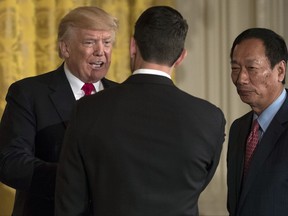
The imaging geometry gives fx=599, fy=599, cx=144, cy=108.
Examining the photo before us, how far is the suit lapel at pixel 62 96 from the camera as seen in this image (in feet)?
7.23

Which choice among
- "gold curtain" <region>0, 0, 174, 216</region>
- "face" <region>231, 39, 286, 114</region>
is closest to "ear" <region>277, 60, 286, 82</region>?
"face" <region>231, 39, 286, 114</region>

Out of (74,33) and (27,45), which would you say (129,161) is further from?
(27,45)

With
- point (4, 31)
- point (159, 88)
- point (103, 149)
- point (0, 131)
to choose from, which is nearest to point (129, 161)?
point (103, 149)

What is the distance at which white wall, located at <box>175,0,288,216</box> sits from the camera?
4234mm

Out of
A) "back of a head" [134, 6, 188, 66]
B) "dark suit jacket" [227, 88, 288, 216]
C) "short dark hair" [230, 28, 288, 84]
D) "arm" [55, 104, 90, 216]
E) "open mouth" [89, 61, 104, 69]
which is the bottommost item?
"dark suit jacket" [227, 88, 288, 216]

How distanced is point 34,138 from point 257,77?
2.79 feet

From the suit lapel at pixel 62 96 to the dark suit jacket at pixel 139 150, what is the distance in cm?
56

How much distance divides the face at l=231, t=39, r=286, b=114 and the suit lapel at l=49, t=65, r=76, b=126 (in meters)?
0.63

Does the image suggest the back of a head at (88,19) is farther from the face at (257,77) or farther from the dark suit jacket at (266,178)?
the dark suit jacket at (266,178)

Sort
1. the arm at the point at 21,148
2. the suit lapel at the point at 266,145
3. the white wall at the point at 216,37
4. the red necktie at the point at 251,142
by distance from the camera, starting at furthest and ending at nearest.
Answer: the white wall at the point at 216,37 → the red necktie at the point at 251,142 → the suit lapel at the point at 266,145 → the arm at the point at 21,148

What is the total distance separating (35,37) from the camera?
3.62m

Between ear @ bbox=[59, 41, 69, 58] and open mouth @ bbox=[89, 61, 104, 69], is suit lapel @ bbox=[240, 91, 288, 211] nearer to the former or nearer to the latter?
open mouth @ bbox=[89, 61, 104, 69]

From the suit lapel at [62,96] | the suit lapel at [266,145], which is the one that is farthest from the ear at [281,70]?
the suit lapel at [62,96]

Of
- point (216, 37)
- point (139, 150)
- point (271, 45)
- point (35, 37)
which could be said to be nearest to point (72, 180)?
point (139, 150)
